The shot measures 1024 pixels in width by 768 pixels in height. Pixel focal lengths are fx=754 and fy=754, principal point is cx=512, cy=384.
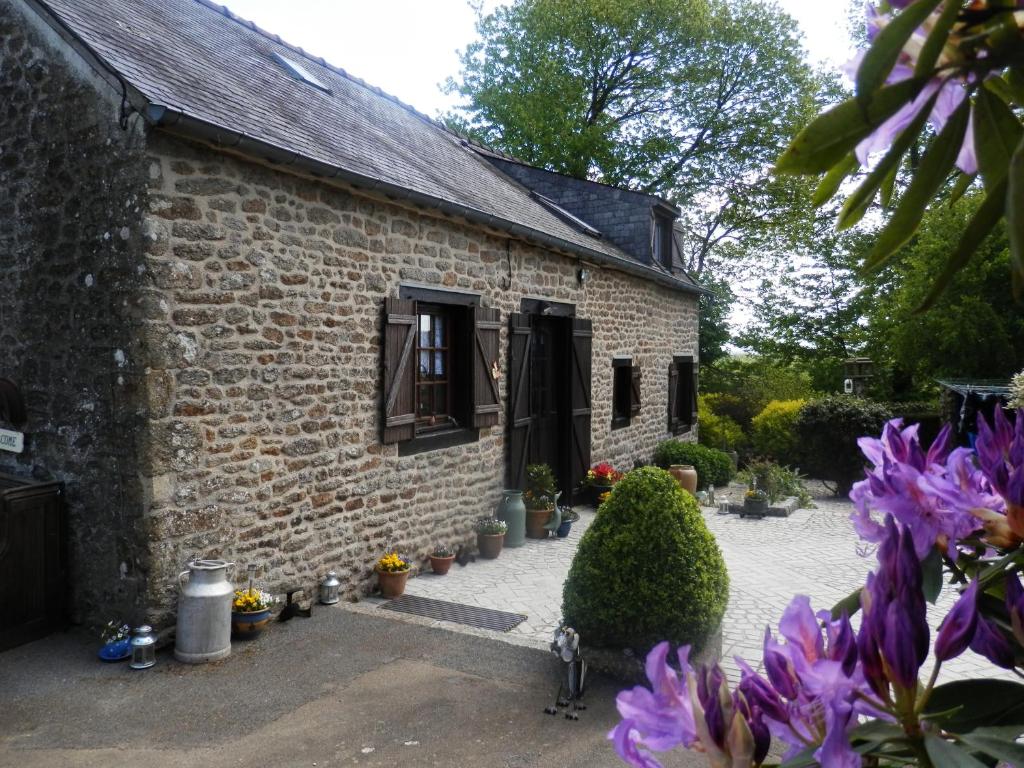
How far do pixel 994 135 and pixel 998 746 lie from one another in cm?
62

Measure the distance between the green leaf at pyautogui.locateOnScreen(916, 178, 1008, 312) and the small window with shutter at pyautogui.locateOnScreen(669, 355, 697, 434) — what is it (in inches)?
533

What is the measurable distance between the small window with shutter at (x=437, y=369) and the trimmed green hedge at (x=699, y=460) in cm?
552

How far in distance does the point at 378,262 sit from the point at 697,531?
3600 mm

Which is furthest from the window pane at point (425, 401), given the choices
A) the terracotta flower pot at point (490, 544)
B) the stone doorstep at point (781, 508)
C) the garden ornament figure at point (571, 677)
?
the stone doorstep at point (781, 508)

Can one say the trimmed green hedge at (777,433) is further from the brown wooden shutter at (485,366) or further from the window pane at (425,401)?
the window pane at (425,401)

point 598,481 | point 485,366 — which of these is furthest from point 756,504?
point 485,366

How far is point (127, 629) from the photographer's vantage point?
4.98 meters

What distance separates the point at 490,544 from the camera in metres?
7.94

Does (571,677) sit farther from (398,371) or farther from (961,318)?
(961,318)

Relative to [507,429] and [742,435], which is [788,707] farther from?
[742,435]

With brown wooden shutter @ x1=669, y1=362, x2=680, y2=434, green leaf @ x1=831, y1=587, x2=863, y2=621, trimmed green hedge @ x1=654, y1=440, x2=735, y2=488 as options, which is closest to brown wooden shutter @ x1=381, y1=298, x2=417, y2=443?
green leaf @ x1=831, y1=587, x2=863, y2=621

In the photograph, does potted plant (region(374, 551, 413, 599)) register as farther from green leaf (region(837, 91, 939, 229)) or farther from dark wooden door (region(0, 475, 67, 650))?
green leaf (region(837, 91, 939, 229))

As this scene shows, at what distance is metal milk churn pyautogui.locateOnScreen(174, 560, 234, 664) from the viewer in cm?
482

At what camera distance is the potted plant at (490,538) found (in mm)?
7941
